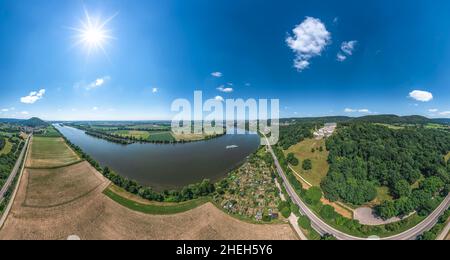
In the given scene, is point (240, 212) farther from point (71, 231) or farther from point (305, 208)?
point (71, 231)

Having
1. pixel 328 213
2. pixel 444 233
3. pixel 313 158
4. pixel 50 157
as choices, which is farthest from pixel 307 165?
pixel 50 157

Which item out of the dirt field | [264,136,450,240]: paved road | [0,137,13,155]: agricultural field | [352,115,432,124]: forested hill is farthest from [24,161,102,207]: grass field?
[352,115,432,124]: forested hill

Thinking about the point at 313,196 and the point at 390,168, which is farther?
the point at 390,168

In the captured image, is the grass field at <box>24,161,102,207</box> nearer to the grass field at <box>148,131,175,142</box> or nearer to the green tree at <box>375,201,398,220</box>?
the grass field at <box>148,131,175,142</box>

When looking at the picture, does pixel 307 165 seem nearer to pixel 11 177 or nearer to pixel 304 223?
pixel 304 223

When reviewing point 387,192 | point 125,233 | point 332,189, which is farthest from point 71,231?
point 387,192

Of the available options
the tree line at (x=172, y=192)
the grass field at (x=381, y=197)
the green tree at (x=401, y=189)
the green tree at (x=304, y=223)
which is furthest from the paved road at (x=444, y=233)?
the tree line at (x=172, y=192)

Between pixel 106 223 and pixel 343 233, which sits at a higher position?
pixel 106 223

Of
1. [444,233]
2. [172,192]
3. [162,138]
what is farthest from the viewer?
[162,138]
